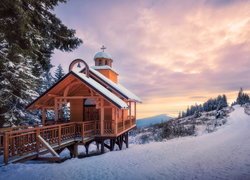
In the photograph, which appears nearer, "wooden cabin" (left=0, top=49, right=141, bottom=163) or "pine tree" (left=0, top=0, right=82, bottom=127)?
"pine tree" (left=0, top=0, right=82, bottom=127)

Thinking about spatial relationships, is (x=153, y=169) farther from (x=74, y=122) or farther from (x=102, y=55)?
(x=102, y=55)

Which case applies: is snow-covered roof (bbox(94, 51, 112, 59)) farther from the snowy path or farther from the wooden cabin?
the snowy path

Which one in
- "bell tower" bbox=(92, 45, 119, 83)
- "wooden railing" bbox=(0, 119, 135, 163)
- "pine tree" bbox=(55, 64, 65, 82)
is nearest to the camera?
"wooden railing" bbox=(0, 119, 135, 163)

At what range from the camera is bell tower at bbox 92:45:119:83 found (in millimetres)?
25547

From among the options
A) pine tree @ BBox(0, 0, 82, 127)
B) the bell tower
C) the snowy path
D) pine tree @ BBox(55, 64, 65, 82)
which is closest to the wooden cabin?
the snowy path

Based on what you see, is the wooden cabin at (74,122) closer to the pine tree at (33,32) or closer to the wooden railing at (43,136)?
the wooden railing at (43,136)

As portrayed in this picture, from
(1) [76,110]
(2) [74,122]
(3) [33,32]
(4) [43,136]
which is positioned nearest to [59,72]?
(1) [76,110]

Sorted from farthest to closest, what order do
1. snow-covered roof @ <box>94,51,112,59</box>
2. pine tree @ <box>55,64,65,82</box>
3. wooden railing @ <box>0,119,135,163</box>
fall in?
pine tree @ <box>55,64,65,82</box>
snow-covered roof @ <box>94,51,112,59</box>
wooden railing @ <box>0,119,135,163</box>

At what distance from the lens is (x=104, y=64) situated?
26.5m

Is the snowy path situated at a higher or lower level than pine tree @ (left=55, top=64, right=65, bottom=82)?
lower

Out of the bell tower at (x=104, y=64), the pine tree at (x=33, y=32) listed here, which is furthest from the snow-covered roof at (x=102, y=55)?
the pine tree at (x=33, y=32)

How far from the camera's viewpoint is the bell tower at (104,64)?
2555cm

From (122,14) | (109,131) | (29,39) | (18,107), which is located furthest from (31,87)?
(29,39)

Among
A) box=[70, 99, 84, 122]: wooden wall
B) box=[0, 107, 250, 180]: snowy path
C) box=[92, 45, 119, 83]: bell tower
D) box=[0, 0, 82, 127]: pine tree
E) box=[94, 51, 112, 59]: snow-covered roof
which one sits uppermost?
box=[94, 51, 112, 59]: snow-covered roof
